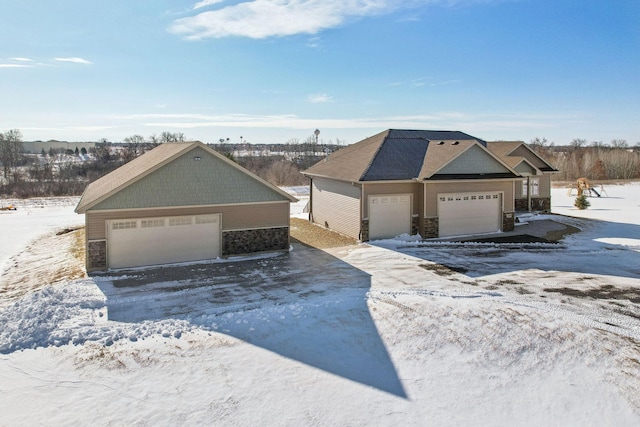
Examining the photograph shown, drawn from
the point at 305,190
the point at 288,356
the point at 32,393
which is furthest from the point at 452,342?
the point at 305,190

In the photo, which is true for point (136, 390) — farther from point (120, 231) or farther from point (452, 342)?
point (120, 231)

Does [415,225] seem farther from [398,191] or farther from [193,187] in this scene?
[193,187]

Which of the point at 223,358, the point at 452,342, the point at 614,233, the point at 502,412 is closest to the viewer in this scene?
the point at 502,412

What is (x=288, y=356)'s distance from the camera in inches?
335

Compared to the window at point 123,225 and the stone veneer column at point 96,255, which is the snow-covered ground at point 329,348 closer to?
the stone veneer column at point 96,255

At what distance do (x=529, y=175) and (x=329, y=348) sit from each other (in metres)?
21.2

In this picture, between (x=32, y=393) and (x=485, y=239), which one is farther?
(x=485, y=239)

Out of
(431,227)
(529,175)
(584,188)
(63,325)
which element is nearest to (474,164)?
(431,227)

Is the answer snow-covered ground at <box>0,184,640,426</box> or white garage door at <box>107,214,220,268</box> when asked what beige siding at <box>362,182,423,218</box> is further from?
white garage door at <box>107,214,220,268</box>

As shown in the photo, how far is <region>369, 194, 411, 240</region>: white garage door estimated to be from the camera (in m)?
18.2

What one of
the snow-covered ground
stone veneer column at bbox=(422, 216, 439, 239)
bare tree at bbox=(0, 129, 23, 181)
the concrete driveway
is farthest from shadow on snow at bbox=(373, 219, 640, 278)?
bare tree at bbox=(0, 129, 23, 181)

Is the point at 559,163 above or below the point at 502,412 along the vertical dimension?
above

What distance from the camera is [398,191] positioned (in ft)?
61.1

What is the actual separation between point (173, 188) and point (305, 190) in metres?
24.0
